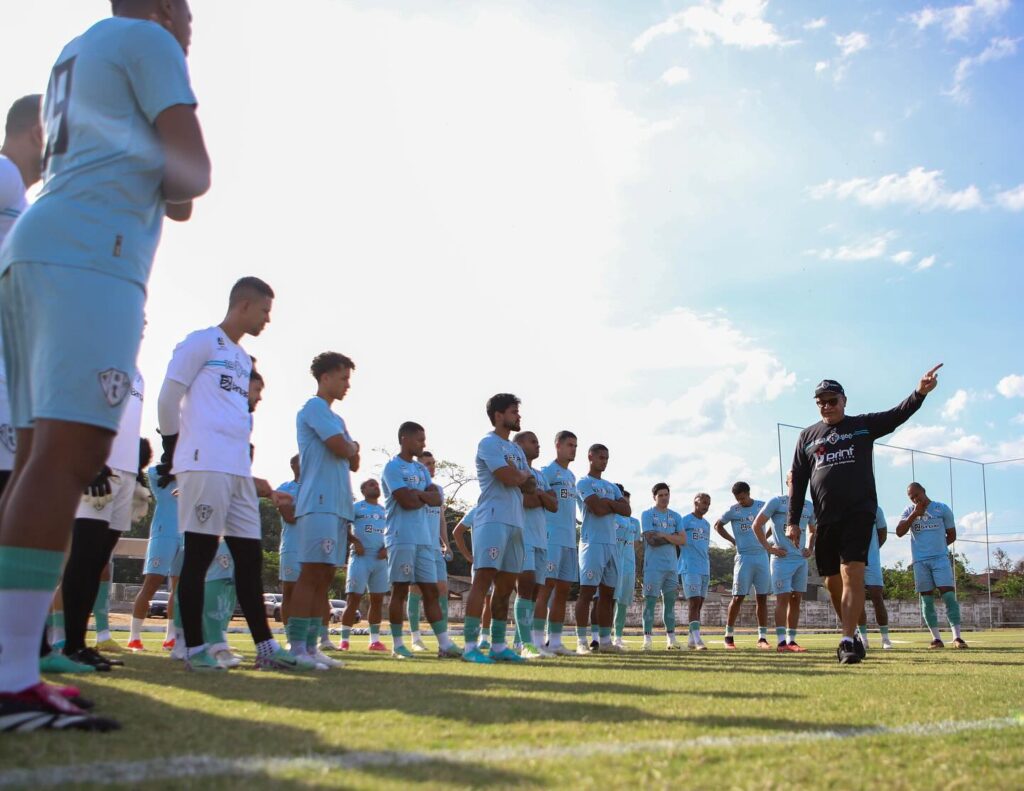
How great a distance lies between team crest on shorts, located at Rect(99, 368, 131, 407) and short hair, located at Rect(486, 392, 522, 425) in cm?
524

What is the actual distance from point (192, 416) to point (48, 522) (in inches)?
114

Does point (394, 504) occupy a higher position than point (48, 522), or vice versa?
point (394, 504)

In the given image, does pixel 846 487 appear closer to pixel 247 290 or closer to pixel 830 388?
pixel 830 388

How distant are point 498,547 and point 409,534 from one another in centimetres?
248

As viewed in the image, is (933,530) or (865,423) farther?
(933,530)

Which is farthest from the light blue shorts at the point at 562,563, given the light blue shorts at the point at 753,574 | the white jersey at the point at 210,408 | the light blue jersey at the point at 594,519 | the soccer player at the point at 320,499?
the white jersey at the point at 210,408

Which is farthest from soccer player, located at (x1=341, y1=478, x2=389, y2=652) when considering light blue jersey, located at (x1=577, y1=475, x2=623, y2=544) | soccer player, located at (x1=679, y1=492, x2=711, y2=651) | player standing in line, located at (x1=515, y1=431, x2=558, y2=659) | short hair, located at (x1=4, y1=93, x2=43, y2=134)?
short hair, located at (x1=4, y1=93, x2=43, y2=134)

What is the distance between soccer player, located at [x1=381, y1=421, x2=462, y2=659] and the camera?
9180 mm

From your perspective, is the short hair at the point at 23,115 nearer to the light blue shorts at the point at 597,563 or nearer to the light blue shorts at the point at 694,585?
the light blue shorts at the point at 597,563

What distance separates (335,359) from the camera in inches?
266

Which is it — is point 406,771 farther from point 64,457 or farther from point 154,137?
point 154,137

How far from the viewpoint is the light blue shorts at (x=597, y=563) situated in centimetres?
1068

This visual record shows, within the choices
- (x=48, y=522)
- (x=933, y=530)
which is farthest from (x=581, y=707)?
(x=933, y=530)

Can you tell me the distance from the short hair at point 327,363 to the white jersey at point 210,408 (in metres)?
1.13
